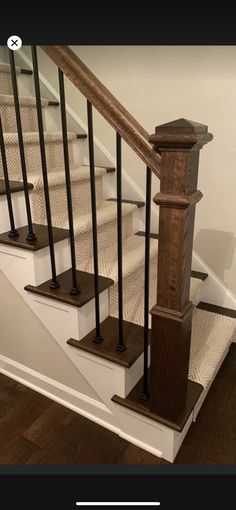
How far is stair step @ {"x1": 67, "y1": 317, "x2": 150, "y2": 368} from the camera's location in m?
1.36

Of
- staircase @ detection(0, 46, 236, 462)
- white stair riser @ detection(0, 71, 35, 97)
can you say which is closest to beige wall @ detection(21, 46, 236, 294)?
staircase @ detection(0, 46, 236, 462)

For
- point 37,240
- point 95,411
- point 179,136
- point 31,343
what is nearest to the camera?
point 179,136

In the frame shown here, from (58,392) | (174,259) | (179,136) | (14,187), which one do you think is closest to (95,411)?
(58,392)

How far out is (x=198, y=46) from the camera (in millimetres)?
1778

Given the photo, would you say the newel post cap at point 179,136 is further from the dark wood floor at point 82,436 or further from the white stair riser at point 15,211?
the dark wood floor at point 82,436

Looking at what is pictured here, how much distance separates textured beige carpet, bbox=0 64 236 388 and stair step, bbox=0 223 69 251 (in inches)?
3.0

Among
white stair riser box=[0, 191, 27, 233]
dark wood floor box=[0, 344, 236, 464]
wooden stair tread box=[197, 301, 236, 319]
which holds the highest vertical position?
white stair riser box=[0, 191, 27, 233]

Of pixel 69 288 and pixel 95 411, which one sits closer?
pixel 69 288

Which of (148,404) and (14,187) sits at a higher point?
(14,187)

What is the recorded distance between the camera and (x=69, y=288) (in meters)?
1.48

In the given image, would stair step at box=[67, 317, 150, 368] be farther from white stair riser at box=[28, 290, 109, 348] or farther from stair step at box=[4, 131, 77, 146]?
stair step at box=[4, 131, 77, 146]

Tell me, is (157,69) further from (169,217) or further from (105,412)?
(105,412)

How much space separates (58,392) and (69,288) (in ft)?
1.93

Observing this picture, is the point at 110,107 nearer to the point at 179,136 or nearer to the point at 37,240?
the point at 179,136
